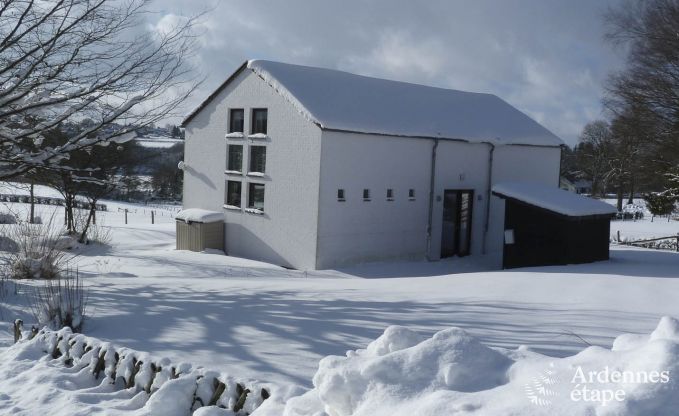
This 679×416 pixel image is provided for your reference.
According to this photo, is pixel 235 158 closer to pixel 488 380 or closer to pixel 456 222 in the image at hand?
pixel 456 222

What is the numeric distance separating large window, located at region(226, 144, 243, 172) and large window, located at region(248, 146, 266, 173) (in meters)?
0.64

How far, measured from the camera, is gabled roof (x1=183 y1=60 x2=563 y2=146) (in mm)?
20219

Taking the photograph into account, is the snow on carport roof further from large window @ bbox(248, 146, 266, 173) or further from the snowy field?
the snowy field

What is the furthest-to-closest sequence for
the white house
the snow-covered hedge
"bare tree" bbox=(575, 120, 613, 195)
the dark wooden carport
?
1. "bare tree" bbox=(575, 120, 613, 195)
2. the white house
3. the dark wooden carport
4. the snow-covered hedge

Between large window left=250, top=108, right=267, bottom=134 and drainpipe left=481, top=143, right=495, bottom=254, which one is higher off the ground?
large window left=250, top=108, right=267, bottom=134

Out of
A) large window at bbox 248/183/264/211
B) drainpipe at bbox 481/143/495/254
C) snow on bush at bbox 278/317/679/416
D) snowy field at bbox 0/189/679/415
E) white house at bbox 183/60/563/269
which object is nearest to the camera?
snow on bush at bbox 278/317/679/416

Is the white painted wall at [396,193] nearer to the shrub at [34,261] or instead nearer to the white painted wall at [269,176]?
the white painted wall at [269,176]

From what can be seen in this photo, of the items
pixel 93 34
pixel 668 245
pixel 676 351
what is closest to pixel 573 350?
pixel 676 351

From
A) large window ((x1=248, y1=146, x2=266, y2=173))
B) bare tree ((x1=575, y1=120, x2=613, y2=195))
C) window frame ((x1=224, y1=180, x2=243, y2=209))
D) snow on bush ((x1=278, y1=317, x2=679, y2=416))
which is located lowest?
snow on bush ((x1=278, y1=317, x2=679, y2=416))

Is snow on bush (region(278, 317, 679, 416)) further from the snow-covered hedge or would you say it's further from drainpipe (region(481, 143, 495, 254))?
drainpipe (region(481, 143, 495, 254))

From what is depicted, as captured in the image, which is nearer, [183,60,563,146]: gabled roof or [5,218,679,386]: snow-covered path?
[5,218,679,386]: snow-covered path

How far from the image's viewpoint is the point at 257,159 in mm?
21625

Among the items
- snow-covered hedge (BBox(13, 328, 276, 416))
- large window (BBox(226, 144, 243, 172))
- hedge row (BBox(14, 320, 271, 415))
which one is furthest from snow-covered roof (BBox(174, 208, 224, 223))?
snow-covered hedge (BBox(13, 328, 276, 416))

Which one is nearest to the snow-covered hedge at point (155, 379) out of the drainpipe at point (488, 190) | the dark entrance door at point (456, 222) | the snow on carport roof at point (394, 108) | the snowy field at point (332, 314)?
the snowy field at point (332, 314)
